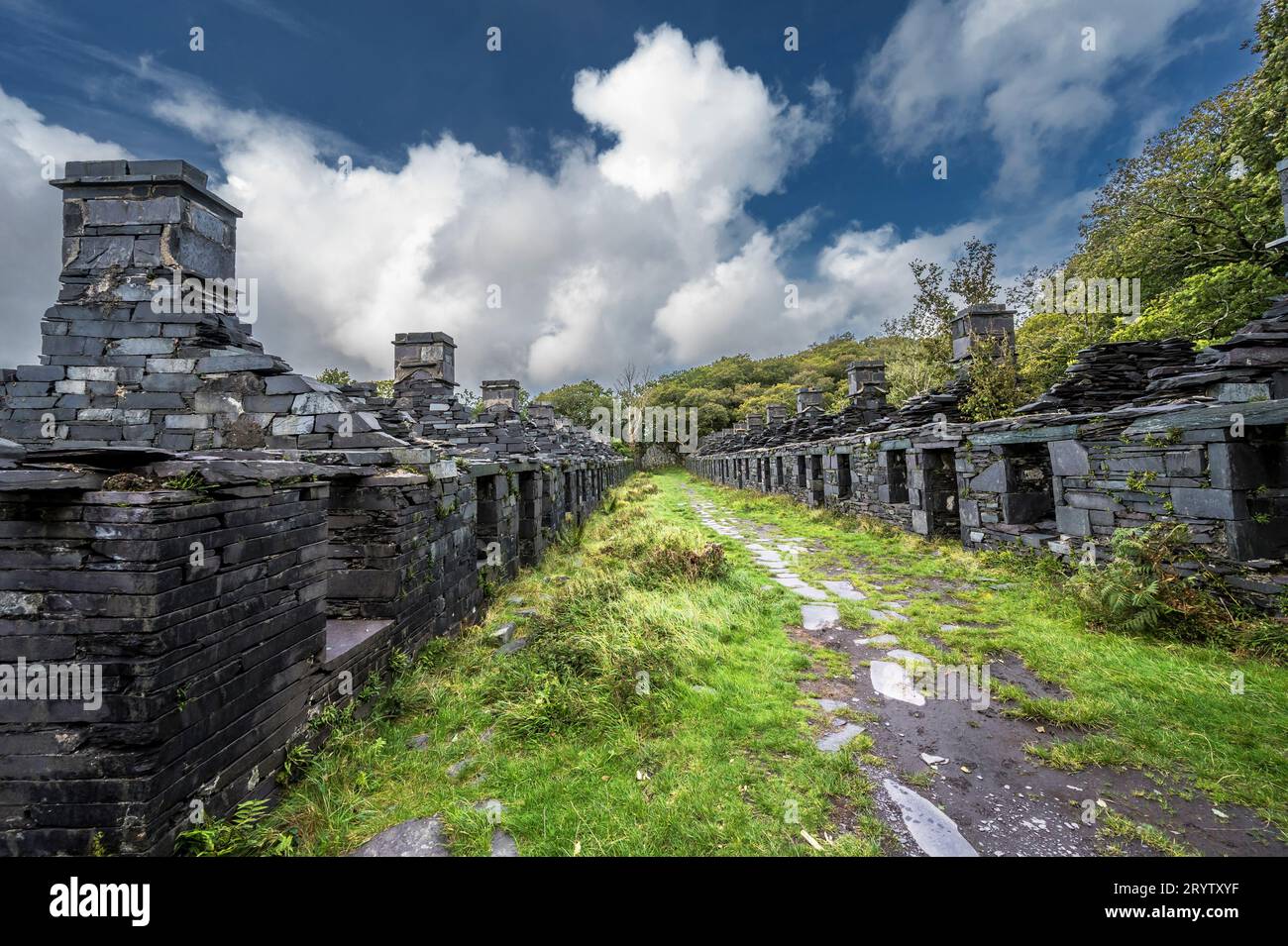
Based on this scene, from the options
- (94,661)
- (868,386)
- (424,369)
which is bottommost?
(94,661)

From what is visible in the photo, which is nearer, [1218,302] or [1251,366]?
[1251,366]

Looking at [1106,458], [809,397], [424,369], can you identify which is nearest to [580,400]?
[809,397]

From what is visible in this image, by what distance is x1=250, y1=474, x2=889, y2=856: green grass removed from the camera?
2.65 m

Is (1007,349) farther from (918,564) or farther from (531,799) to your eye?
(531,799)

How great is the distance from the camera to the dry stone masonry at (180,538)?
213 cm

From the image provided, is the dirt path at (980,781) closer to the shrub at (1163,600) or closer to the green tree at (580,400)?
the shrub at (1163,600)

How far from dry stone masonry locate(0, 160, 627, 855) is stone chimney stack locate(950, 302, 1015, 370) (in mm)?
10814

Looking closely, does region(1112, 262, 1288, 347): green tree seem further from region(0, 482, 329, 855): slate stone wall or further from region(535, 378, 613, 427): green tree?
region(535, 378, 613, 427): green tree

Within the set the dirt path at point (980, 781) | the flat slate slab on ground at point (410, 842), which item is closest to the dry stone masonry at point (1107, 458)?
the dirt path at point (980, 781)

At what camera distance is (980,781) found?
298 centimetres

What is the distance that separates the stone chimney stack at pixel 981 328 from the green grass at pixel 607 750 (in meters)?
9.28

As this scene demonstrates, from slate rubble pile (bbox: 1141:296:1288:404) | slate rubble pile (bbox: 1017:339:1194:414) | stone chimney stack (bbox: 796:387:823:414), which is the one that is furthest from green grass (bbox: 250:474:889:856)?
stone chimney stack (bbox: 796:387:823:414)

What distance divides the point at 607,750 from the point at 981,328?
12522 millimetres

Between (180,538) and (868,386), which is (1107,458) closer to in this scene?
(180,538)
